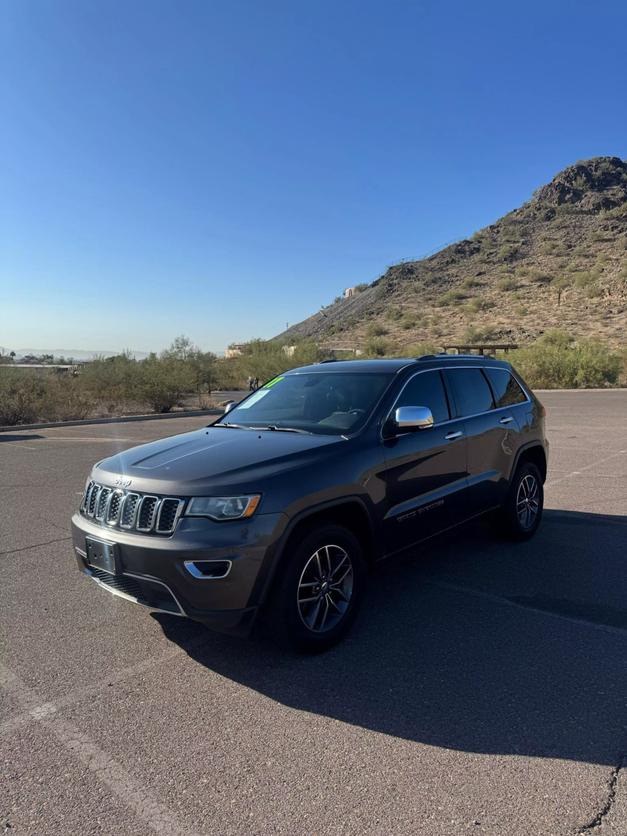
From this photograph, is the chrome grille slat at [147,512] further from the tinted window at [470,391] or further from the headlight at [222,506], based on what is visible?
the tinted window at [470,391]

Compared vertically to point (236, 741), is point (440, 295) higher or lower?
higher

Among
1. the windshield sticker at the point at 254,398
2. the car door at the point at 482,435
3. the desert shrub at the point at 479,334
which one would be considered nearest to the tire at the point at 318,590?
the car door at the point at 482,435

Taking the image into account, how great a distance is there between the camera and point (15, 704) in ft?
10.9

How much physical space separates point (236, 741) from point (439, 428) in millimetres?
2847

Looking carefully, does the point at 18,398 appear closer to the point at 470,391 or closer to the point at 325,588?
the point at 470,391

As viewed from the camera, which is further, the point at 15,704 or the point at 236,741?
the point at 15,704

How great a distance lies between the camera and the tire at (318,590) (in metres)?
3.56

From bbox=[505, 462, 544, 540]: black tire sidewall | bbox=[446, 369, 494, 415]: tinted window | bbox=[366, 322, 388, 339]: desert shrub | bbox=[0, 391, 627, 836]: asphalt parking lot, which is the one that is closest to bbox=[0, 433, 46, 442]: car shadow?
bbox=[0, 391, 627, 836]: asphalt parking lot

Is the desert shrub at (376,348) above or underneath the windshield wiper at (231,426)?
above

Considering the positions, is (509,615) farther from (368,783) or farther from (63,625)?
(63,625)

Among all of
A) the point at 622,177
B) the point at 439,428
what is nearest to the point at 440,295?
the point at 622,177

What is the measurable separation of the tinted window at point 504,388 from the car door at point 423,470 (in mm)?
988

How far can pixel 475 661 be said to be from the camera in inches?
145

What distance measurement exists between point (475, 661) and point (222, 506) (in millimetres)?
1758
